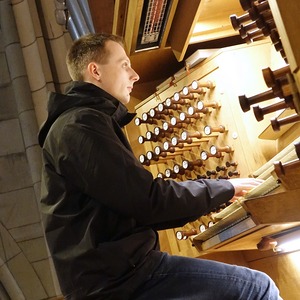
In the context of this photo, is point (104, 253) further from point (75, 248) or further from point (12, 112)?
point (12, 112)

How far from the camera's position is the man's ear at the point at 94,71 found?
2157mm

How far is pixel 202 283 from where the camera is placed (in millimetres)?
1713

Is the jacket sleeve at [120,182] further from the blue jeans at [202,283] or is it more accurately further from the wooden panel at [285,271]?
the wooden panel at [285,271]

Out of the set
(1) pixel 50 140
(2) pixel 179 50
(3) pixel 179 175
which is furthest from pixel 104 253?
(2) pixel 179 50

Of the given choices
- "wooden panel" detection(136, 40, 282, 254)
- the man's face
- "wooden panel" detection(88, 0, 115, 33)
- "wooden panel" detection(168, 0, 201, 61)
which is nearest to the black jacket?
the man's face

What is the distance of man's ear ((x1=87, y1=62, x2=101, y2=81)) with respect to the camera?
2.16 m

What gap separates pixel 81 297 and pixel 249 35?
0.92 meters

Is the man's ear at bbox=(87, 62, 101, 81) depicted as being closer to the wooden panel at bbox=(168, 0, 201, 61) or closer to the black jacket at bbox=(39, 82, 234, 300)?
the black jacket at bbox=(39, 82, 234, 300)

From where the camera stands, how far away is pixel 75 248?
1.74 m

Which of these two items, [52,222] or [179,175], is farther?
Result: [179,175]

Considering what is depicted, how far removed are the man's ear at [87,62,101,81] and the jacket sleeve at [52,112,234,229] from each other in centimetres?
34

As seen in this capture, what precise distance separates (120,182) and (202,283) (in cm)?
39

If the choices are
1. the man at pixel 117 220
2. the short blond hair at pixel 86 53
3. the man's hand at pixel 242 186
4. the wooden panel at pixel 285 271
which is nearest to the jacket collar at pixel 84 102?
the man at pixel 117 220

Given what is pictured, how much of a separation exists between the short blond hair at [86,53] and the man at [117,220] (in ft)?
1.24
